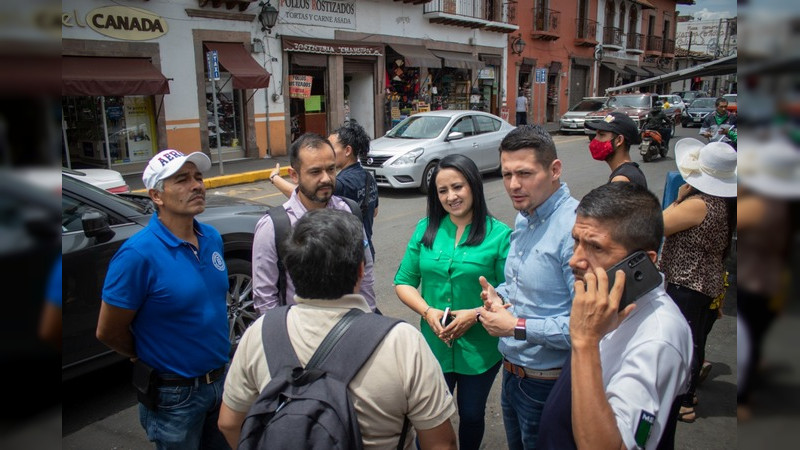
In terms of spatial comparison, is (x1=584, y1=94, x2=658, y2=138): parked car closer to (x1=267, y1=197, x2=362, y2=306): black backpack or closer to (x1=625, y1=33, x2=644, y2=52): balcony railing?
(x1=625, y1=33, x2=644, y2=52): balcony railing

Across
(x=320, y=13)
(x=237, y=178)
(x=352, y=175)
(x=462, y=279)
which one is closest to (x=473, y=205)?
(x=462, y=279)

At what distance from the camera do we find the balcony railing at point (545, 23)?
87.2 feet

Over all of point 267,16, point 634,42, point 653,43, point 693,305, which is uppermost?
point 653,43

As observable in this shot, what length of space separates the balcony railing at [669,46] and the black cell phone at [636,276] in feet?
147

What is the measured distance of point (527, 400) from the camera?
7.36 feet

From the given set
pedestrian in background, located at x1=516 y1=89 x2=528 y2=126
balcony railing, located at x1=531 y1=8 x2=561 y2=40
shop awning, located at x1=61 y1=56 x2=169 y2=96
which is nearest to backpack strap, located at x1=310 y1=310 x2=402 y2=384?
shop awning, located at x1=61 y1=56 x2=169 y2=96

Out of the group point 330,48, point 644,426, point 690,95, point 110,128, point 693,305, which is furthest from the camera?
point 690,95

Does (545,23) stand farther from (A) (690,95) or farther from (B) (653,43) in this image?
(B) (653,43)

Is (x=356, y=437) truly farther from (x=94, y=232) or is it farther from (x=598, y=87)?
(x=598, y=87)

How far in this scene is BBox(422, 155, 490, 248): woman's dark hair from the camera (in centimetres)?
261

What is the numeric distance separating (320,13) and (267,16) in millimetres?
2517

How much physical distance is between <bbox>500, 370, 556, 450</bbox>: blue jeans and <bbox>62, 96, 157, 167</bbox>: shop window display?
1248 cm

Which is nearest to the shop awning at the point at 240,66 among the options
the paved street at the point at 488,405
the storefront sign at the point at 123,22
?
the storefront sign at the point at 123,22

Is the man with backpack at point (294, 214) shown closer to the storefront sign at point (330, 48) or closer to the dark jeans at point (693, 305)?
the dark jeans at point (693, 305)
